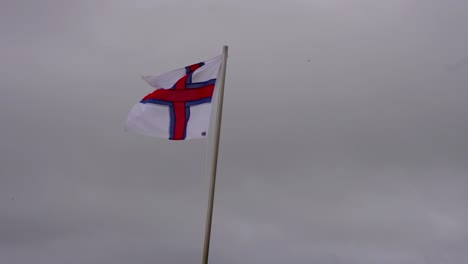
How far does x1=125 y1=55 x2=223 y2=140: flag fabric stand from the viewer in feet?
98.3

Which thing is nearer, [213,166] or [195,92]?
[213,166]

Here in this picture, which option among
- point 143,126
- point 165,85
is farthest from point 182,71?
point 143,126

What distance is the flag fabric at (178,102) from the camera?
2995 cm

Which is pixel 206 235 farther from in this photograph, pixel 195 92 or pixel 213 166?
pixel 195 92

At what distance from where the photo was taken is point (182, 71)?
3098 cm

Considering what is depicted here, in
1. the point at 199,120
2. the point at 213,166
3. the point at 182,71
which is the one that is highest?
the point at 182,71

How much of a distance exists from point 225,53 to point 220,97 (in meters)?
2.38

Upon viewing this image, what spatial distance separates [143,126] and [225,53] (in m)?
5.25

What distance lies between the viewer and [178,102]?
101 feet

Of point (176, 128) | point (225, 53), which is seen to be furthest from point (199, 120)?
point (225, 53)

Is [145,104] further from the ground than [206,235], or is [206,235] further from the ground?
[145,104]

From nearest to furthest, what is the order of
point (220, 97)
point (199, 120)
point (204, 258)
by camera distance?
1. point (204, 258)
2. point (220, 97)
3. point (199, 120)

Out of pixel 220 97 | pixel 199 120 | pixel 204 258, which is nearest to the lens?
pixel 204 258

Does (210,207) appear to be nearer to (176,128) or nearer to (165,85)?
(176,128)
